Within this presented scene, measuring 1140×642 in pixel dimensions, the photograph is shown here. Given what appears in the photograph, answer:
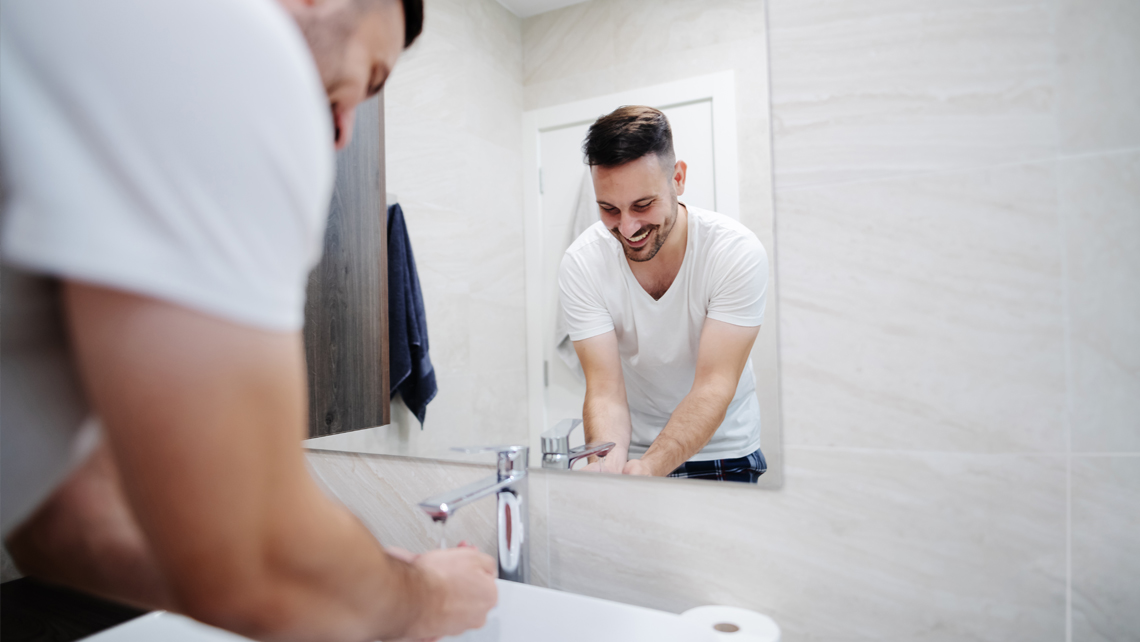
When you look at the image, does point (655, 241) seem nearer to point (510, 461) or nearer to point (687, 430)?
point (687, 430)

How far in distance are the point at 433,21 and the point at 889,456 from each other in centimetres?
104

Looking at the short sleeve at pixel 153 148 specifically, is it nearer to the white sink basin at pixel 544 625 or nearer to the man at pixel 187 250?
the man at pixel 187 250

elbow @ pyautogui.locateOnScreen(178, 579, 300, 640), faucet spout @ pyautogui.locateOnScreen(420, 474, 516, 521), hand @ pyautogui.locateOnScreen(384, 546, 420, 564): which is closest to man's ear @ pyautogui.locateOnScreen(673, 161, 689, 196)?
faucet spout @ pyautogui.locateOnScreen(420, 474, 516, 521)

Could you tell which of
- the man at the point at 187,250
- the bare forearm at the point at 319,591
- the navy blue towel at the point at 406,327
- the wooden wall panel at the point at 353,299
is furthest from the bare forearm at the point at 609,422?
the man at the point at 187,250

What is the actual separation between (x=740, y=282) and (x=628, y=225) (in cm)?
19

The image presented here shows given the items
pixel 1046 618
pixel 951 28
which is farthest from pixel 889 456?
pixel 951 28

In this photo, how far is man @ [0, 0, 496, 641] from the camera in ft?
0.90

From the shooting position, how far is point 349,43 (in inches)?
18.5

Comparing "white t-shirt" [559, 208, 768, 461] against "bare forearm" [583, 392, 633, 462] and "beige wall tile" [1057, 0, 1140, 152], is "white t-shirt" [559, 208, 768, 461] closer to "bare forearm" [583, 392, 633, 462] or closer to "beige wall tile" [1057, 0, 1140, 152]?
"bare forearm" [583, 392, 633, 462]

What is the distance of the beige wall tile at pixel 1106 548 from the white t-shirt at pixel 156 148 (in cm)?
86

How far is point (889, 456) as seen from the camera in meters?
0.79

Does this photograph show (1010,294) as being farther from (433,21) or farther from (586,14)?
(433,21)

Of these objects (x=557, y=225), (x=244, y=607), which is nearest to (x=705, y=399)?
(x=557, y=225)

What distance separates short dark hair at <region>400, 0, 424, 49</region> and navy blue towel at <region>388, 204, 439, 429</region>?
61cm
